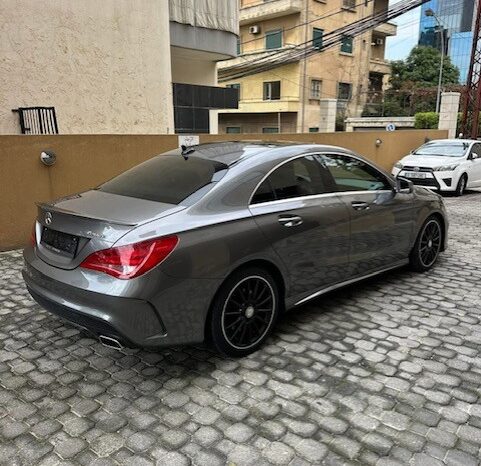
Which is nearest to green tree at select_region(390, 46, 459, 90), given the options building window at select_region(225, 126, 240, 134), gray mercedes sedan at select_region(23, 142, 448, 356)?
building window at select_region(225, 126, 240, 134)

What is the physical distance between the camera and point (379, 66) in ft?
128

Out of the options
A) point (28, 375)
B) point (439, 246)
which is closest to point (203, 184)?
point (28, 375)

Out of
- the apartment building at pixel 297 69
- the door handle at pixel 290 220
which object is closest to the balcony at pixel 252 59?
the apartment building at pixel 297 69

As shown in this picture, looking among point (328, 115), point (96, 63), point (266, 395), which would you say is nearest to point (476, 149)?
point (96, 63)

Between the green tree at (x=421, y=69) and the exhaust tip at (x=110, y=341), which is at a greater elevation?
the green tree at (x=421, y=69)

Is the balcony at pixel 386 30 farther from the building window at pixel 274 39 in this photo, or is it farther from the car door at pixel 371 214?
the car door at pixel 371 214

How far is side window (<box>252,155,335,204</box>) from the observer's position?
11.6 ft

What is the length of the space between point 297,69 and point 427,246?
29604 millimetres

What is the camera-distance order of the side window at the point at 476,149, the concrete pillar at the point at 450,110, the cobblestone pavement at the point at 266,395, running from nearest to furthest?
the cobblestone pavement at the point at 266,395, the side window at the point at 476,149, the concrete pillar at the point at 450,110

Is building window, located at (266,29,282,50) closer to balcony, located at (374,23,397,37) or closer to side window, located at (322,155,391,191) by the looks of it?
balcony, located at (374,23,397,37)

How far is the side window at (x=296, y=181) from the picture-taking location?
11.6ft

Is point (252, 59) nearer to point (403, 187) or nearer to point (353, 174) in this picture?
point (403, 187)

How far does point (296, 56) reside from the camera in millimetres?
31797

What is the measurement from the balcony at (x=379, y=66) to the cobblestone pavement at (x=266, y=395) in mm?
37990
